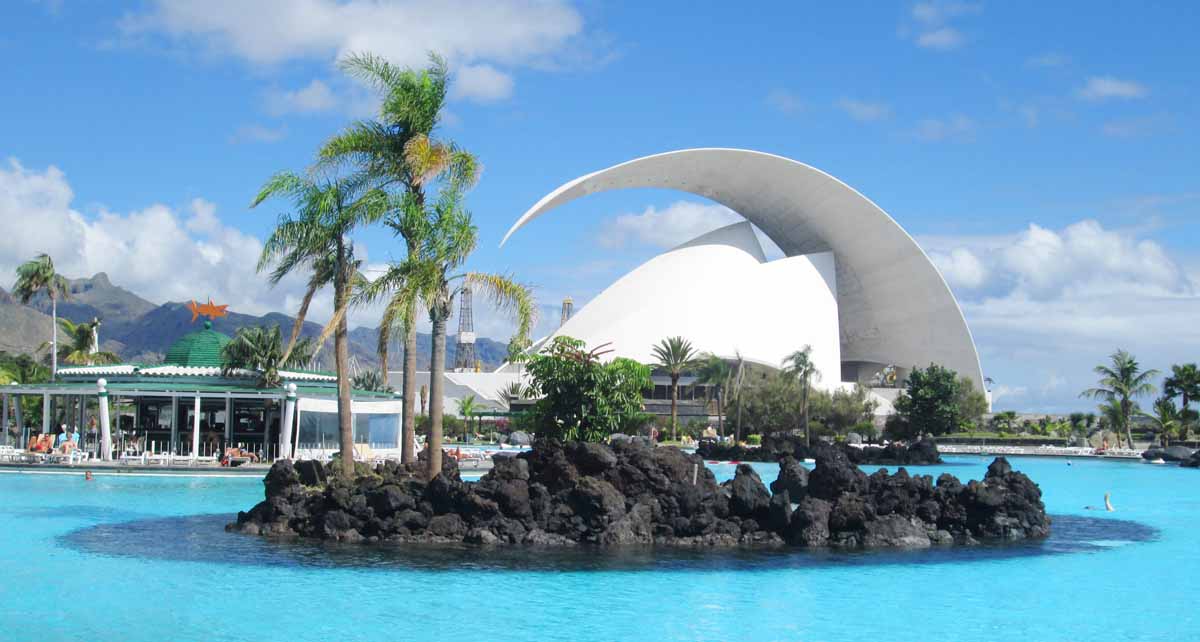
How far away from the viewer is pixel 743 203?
65625 mm

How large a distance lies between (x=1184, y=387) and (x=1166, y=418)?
5.23 ft

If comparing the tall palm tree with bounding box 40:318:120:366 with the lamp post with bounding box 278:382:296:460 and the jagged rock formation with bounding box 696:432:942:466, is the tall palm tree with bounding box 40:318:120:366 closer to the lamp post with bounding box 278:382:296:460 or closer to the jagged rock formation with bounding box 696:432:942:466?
the lamp post with bounding box 278:382:296:460

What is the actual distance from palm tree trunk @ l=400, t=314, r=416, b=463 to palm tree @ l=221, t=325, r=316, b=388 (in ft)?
30.0

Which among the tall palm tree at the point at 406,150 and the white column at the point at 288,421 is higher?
the tall palm tree at the point at 406,150

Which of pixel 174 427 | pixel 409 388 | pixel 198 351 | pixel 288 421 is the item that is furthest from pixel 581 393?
pixel 198 351

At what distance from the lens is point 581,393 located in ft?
65.1

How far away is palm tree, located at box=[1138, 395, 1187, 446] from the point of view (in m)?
51.5

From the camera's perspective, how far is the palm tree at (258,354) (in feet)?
88.3

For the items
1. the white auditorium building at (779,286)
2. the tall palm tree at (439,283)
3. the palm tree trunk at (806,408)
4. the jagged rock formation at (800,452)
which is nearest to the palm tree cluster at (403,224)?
the tall palm tree at (439,283)

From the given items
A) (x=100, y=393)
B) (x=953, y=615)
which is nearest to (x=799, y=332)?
(x=100, y=393)

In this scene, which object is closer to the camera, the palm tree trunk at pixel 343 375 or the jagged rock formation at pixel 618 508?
the jagged rock formation at pixel 618 508

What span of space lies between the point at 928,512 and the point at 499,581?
7.63 meters

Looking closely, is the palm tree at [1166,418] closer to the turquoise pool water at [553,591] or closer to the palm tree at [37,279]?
the turquoise pool water at [553,591]

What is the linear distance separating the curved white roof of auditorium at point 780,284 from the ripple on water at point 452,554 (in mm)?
44773
